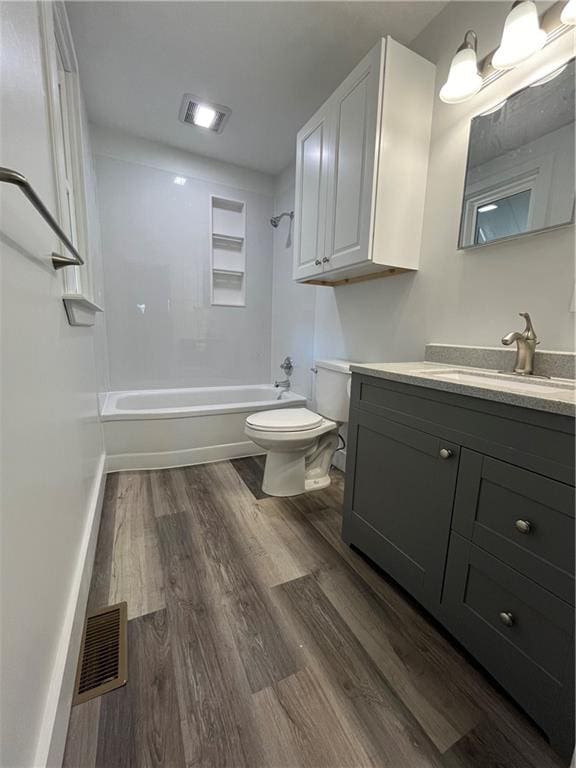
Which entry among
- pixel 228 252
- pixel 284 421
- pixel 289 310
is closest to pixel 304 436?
pixel 284 421

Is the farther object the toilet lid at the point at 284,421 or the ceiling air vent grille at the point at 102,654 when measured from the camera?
the toilet lid at the point at 284,421

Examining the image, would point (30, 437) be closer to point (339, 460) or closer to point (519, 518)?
point (519, 518)

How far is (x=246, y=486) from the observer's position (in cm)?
202

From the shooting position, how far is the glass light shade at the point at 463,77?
121 cm

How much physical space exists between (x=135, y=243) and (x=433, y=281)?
7.75 ft

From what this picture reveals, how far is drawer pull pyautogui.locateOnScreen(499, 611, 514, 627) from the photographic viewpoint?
2.69ft

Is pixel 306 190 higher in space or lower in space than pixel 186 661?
higher

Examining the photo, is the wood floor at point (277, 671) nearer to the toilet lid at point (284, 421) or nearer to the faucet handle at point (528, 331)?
the toilet lid at point (284, 421)

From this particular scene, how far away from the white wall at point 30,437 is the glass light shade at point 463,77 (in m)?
1.42

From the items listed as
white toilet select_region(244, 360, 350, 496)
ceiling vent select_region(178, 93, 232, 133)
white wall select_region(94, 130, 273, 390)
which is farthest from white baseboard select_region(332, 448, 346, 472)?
ceiling vent select_region(178, 93, 232, 133)

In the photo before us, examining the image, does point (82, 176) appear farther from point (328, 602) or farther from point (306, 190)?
point (328, 602)

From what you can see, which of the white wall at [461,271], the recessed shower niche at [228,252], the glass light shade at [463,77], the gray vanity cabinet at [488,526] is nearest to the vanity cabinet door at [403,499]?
the gray vanity cabinet at [488,526]

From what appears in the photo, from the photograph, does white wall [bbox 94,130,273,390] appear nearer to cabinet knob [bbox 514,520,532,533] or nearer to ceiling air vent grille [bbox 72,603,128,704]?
ceiling air vent grille [bbox 72,603,128,704]

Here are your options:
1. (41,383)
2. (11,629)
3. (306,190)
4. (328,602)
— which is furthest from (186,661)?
(306,190)
